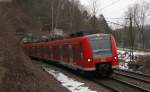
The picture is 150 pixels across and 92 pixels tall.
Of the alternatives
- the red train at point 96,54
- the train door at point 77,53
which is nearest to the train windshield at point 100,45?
the red train at point 96,54

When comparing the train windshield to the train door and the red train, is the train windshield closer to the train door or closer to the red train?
the red train

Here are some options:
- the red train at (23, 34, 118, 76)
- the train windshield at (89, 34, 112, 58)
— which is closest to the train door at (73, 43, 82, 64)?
the red train at (23, 34, 118, 76)

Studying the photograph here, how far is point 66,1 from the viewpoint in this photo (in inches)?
3386

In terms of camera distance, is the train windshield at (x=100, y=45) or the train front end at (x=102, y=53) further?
the train windshield at (x=100, y=45)

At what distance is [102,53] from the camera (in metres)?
20.5

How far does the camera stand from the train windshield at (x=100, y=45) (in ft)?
67.3

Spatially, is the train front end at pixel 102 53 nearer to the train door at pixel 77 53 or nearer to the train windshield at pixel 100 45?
the train windshield at pixel 100 45

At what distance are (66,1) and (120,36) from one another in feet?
74.2

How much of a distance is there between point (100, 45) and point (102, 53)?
48 cm

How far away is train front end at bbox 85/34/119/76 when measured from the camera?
20328 millimetres

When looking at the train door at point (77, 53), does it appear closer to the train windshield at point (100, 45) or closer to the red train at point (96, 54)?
the red train at point (96, 54)

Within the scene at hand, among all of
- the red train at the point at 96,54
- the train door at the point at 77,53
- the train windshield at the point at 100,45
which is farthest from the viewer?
the train door at the point at 77,53

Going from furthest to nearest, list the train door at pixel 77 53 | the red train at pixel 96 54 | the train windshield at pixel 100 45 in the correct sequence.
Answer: the train door at pixel 77 53
the train windshield at pixel 100 45
the red train at pixel 96 54

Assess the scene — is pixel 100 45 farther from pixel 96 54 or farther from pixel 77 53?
pixel 77 53
